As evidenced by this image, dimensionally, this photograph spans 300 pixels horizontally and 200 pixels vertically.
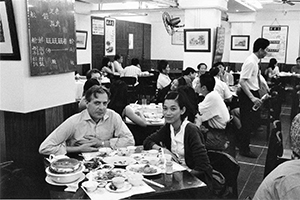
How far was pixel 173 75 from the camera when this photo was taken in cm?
1102

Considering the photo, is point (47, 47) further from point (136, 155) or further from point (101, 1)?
point (101, 1)

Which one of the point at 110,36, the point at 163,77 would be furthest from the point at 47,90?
the point at 110,36

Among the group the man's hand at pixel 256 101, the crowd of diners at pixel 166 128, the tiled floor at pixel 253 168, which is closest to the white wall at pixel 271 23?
the tiled floor at pixel 253 168

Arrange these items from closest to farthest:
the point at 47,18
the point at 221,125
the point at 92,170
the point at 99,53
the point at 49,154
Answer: the point at 92,170 < the point at 49,154 < the point at 47,18 < the point at 221,125 < the point at 99,53

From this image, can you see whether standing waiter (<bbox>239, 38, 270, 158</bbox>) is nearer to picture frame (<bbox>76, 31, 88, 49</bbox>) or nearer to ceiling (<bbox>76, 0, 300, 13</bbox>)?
ceiling (<bbox>76, 0, 300, 13</bbox>)

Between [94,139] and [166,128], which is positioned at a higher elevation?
[166,128]

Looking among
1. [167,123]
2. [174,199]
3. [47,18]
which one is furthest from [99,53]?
[174,199]

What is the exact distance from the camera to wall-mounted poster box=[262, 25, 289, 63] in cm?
1185

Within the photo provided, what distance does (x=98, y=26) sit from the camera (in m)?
10.6

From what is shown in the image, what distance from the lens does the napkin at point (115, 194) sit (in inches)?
73.9

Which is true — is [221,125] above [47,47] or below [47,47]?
below

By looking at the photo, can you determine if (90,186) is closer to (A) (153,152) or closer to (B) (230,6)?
(A) (153,152)

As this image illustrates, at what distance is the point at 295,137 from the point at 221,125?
99.3 inches

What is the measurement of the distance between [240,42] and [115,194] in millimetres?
11467
